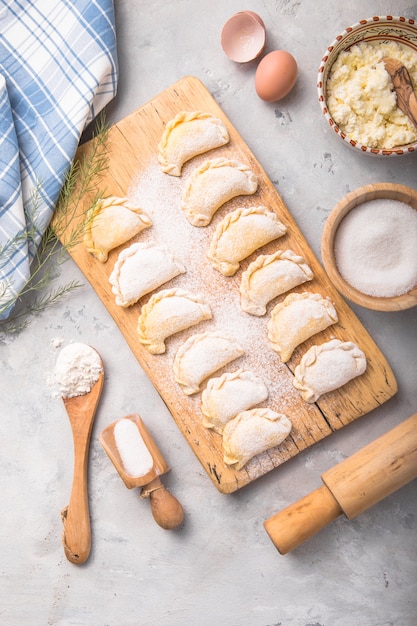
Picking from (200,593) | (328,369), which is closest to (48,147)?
(328,369)

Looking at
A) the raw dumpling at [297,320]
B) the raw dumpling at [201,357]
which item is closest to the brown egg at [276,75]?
the raw dumpling at [297,320]

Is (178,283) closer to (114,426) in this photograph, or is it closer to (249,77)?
(114,426)

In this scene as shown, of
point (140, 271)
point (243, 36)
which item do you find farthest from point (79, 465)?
point (243, 36)

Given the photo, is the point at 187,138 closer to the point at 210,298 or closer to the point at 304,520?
the point at 210,298

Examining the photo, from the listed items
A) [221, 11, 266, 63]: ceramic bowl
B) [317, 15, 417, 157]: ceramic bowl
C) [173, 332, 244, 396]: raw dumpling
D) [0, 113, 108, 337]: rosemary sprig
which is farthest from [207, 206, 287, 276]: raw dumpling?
[221, 11, 266, 63]: ceramic bowl

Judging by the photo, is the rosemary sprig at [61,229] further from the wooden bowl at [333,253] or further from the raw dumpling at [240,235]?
the wooden bowl at [333,253]

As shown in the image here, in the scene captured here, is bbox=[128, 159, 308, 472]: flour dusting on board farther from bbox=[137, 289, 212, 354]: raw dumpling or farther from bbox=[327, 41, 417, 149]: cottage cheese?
bbox=[327, 41, 417, 149]: cottage cheese

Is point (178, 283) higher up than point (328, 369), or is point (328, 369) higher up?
point (178, 283)
